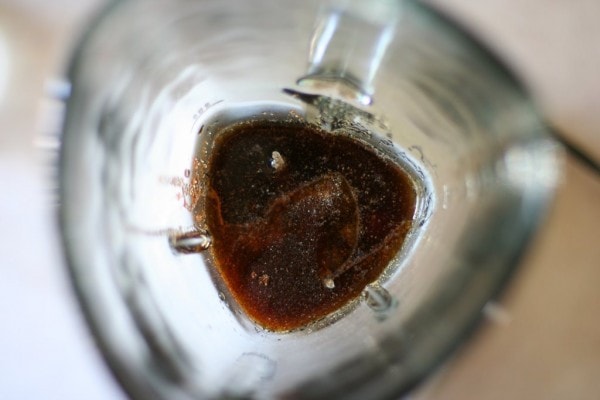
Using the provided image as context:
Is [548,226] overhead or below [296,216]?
below

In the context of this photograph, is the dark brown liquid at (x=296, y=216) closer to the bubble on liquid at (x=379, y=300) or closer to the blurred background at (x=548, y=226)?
the bubble on liquid at (x=379, y=300)

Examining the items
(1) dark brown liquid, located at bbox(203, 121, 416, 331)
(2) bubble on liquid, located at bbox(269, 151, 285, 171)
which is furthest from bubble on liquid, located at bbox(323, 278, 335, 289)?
(2) bubble on liquid, located at bbox(269, 151, 285, 171)

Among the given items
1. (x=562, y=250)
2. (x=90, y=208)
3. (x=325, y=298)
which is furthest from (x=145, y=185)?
(x=562, y=250)

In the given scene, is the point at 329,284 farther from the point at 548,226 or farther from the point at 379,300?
the point at 548,226

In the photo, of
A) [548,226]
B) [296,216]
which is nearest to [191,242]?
[296,216]

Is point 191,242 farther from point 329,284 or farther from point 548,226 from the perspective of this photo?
point 548,226

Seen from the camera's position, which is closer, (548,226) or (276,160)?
(548,226)

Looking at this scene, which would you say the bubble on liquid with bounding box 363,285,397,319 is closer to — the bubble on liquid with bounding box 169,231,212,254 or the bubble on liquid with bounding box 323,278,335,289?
the bubble on liquid with bounding box 323,278,335,289
